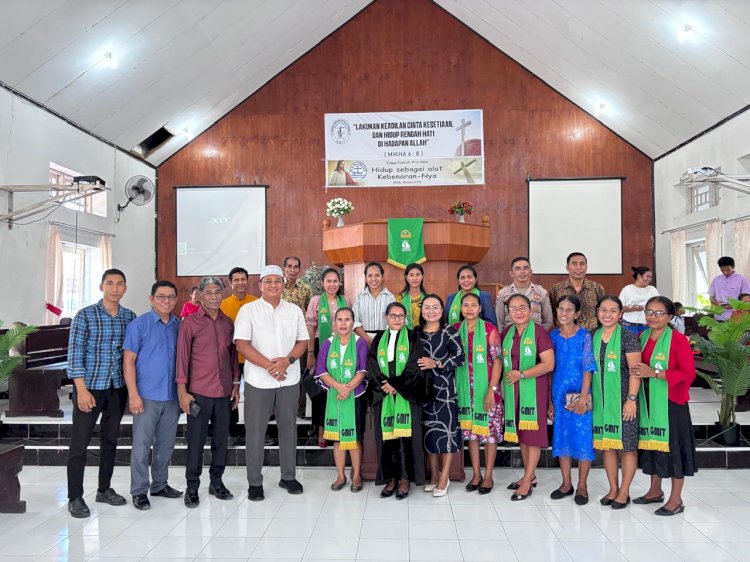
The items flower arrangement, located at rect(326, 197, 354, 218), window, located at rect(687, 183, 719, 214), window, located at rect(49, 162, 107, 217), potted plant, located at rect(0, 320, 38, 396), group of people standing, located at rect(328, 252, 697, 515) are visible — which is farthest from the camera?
window, located at rect(687, 183, 719, 214)

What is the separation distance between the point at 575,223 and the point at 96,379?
7.74 m

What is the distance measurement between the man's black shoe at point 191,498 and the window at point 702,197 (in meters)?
7.39

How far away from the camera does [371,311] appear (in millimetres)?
4109

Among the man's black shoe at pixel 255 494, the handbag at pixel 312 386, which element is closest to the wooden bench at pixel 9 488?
the man's black shoe at pixel 255 494

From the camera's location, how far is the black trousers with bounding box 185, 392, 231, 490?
138 inches

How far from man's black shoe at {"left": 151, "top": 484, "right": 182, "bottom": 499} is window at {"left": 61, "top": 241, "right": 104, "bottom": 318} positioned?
14.7 feet

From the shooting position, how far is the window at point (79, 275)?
7.47 meters

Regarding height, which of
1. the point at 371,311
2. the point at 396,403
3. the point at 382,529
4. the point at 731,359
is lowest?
the point at 382,529

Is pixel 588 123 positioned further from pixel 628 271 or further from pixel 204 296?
A: pixel 204 296

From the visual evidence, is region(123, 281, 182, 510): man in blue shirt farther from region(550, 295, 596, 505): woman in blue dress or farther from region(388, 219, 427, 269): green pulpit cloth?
region(388, 219, 427, 269): green pulpit cloth

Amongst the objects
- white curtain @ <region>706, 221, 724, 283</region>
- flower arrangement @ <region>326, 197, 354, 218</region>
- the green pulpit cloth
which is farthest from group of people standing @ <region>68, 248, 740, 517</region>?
white curtain @ <region>706, 221, 724, 283</region>

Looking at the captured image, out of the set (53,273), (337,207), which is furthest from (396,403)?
(53,273)

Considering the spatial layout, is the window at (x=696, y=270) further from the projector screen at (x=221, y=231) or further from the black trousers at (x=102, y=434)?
the black trousers at (x=102, y=434)

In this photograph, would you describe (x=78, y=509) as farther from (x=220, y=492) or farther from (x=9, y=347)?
(x=9, y=347)
